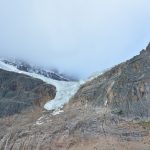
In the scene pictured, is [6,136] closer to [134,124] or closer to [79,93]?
[79,93]

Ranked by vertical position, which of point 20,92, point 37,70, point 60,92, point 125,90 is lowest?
point 125,90

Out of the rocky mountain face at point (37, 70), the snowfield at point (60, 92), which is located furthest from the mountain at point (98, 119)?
the rocky mountain face at point (37, 70)

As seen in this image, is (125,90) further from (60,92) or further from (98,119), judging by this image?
(60,92)

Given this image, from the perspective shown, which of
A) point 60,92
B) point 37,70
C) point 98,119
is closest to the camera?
point 98,119

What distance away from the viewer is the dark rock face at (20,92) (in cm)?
12288

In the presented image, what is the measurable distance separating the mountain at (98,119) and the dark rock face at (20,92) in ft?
13.4

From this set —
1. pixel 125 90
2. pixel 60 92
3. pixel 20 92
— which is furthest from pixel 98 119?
pixel 20 92

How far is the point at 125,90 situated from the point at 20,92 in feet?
106

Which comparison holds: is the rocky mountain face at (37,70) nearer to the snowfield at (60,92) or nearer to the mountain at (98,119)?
the snowfield at (60,92)

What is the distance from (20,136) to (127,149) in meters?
21.0

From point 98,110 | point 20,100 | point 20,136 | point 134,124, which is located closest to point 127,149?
point 134,124

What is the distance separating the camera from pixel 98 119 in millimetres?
97375

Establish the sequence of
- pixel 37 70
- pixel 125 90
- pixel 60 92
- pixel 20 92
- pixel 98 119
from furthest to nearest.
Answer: pixel 37 70, pixel 60 92, pixel 20 92, pixel 125 90, pixel 98 119

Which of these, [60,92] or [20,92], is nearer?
[20,92]
